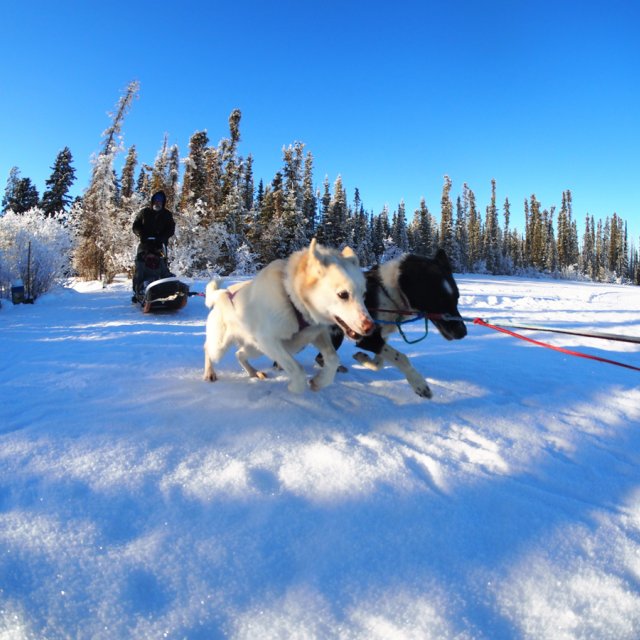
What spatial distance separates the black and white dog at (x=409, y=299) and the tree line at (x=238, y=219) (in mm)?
13148

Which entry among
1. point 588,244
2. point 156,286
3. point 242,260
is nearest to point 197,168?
point 242,260

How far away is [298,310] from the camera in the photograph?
119 inches

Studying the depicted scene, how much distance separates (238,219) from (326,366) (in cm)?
2939

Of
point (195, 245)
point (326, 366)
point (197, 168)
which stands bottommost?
point (326, 366)

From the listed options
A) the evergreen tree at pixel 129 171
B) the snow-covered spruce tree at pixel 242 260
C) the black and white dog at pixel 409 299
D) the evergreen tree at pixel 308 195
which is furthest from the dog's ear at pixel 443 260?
the evergreen tree at pixel 129 171

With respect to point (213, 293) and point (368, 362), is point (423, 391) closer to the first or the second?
point (368, 362)

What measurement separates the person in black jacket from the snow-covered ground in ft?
16.3

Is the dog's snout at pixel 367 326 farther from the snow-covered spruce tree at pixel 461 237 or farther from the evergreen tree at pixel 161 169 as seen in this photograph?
the snow-covered spruce tree at pixel 461 237

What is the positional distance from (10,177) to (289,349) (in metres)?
59.6

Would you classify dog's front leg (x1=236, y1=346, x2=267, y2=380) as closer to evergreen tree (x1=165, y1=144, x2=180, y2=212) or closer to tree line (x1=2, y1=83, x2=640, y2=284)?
tree line (x1=2, y1=83, x2=640, y2=284)

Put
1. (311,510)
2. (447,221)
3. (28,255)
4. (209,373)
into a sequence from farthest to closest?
1. (447,221)
2. (28,255)
3. (209,373)
4. (311,510)

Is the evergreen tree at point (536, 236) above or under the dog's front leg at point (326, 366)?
above

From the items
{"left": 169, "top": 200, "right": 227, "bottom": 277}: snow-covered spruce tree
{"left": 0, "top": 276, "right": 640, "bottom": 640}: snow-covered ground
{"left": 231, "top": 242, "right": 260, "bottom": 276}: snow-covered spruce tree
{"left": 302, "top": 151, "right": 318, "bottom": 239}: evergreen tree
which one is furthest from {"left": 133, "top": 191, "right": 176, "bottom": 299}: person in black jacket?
{"left": 302, "top": 151, "right": 318, "bottom": 239}: evergreen tree

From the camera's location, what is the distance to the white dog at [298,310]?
271cm
